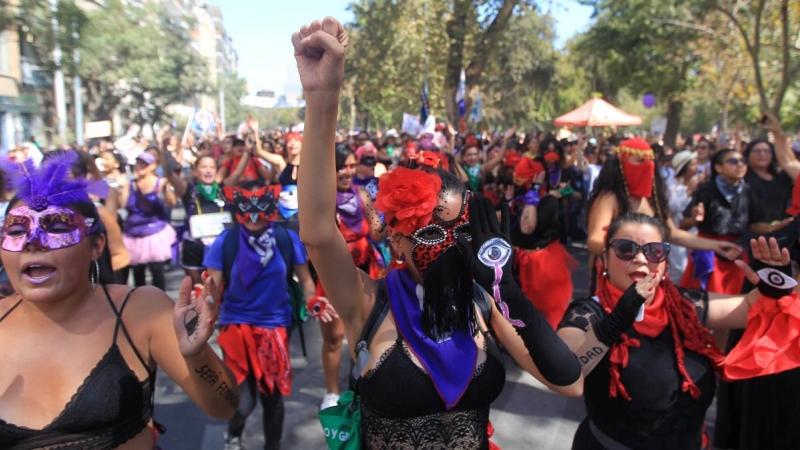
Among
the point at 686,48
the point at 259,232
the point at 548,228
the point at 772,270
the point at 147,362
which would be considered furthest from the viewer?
the point at 686,48

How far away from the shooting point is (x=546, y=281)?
546cm

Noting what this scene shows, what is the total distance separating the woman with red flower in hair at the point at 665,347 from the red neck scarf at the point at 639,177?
1.97m

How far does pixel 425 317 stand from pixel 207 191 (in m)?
4.91

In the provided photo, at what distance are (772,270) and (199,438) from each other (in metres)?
3.69

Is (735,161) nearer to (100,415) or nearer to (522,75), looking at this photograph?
(100,415)

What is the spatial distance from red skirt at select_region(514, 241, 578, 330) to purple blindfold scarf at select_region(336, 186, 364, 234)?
4.95ft

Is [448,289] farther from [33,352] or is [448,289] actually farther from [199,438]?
Answer: [199,438]

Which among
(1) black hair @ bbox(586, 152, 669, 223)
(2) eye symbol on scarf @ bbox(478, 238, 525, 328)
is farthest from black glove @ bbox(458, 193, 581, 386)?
(1) black hair @ bbox(586, 152, 669, 223)

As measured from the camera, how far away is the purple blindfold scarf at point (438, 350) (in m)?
2.03

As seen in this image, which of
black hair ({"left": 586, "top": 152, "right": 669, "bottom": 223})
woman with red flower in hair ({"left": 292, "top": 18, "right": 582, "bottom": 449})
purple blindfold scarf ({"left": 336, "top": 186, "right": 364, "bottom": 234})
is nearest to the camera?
woman with red flower in hair ({"left": 292, "top": 18, "right": 582, "bottom": 449})

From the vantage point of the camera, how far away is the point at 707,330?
2.53m

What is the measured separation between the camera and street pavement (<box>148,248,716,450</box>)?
14.1 feet

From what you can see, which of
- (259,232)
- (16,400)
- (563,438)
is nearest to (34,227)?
(16,400)

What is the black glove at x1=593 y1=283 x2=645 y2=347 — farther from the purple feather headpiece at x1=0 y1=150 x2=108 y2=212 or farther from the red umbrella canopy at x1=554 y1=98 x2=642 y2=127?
the red umbrella canopy at x1=554 y1=98 x2=642 y2=127
